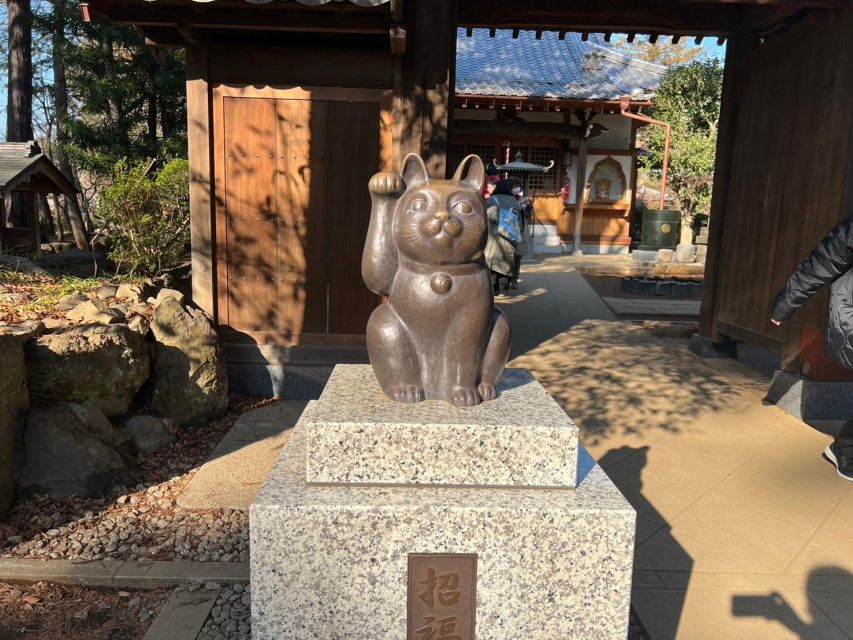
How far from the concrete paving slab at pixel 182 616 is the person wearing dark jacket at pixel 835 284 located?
3.71 meters

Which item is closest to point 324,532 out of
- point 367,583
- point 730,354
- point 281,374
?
point 367,583

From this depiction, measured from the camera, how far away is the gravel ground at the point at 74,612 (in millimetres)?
2664

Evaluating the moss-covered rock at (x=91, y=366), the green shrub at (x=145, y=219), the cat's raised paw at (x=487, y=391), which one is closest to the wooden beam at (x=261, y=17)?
the green shrub at (x=145, y=219)

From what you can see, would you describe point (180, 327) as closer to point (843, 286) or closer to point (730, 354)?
point (843, 286)

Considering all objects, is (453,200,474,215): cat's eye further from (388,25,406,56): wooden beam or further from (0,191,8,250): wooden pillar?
(0,191,8,250): wooden pillar

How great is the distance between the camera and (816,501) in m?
3.83

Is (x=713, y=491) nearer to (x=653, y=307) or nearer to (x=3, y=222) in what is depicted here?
(x=653, y=307)

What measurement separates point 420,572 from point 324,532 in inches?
14.5

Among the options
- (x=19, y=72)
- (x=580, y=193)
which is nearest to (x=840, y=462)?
(x=19, y=72)

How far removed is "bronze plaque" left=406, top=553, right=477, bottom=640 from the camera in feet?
7.35

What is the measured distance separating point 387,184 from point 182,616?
2.04 m

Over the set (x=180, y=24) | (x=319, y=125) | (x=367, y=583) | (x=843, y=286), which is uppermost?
(x=180, y=24)

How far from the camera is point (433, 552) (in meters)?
2.23

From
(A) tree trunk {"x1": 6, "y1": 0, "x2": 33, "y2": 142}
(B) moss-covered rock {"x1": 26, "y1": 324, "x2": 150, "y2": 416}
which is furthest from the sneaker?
(A) tree trunk {"x1": 6, "y1": 0, "x2": 33, "y2": 142}
